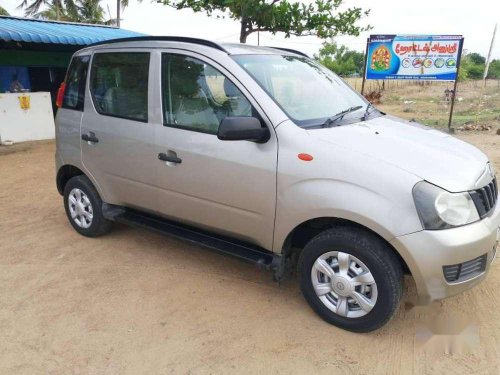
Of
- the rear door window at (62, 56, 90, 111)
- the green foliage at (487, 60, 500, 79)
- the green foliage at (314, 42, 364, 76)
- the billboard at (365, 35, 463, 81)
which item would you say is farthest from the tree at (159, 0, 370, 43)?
the green foliage at (487, 60, 500, 79)

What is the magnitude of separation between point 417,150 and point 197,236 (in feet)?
5.87

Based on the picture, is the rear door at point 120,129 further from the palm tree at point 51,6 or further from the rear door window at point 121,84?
the palm tree at point 51,6

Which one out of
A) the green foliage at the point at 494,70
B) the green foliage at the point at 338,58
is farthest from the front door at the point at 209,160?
the green foliage at the point at 494,70

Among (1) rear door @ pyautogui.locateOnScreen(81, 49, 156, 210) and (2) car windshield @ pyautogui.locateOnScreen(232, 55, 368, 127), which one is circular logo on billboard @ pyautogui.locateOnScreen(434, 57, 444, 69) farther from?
(1) rear door @ pyautogui.locateOnScreen(81, 49, 156, 210)

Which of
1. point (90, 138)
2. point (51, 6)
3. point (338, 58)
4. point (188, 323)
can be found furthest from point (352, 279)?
point (338, 58)

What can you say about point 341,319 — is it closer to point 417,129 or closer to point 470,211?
point 470,211

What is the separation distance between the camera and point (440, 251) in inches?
95.1

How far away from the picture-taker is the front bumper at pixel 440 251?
2416 millimetres

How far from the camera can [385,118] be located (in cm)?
346

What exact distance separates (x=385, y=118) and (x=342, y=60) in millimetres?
Answer: 52738

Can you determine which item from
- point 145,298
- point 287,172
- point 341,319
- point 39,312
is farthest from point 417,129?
point 39,312

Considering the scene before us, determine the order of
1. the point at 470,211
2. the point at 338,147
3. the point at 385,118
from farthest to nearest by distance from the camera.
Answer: the point at 385,118 < the point at 338,147 < the point at 470,211

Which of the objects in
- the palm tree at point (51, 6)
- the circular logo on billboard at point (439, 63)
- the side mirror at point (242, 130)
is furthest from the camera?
the palm tree at point (51, 6)

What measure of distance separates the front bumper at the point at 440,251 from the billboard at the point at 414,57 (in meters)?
8.75
